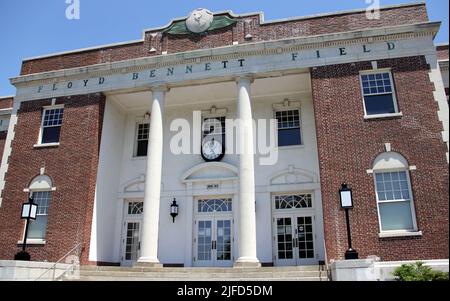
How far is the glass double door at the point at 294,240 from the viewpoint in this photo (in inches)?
611

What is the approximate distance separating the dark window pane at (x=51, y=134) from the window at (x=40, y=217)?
2486 millimetres

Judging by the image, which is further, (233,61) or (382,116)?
(233,61)

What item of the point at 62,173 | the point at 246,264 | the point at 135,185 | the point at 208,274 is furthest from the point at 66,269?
the point at 246,264

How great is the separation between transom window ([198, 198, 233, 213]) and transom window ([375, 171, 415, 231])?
659 cm

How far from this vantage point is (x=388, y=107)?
14.2m

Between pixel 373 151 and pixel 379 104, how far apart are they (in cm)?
204

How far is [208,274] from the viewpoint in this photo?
1252 centimetres

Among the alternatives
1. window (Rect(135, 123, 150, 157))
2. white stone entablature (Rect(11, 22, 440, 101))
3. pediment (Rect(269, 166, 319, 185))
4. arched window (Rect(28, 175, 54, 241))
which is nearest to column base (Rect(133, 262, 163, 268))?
arched window (Rect(28, 175, 54, 241))

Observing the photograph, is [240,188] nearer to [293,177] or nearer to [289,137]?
[293,177]

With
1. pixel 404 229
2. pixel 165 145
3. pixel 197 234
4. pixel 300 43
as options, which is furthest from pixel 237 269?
pixel 300 43

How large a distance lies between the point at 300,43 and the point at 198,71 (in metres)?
4.46

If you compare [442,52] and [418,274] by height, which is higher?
[442,52]
